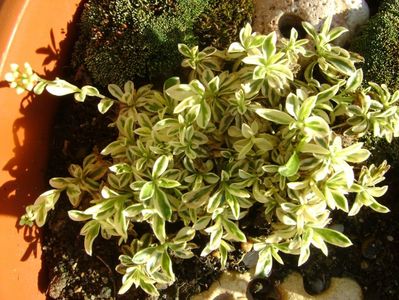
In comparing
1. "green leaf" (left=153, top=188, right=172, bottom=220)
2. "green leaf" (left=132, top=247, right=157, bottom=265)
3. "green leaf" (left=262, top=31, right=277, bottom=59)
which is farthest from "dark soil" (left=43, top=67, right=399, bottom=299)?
"green leaf" (left=262, top=31, right=277, bottom=59)

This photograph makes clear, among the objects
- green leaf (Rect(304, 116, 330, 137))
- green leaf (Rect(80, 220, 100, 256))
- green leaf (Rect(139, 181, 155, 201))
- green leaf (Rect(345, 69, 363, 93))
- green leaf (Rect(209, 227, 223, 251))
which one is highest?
green leaf (Rect(304, 116, 330, 137))

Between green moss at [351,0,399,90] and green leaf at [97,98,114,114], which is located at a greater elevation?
green leaf at [97,98,114,114]

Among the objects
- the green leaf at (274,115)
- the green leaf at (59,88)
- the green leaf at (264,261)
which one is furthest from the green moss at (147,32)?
the green leaf at (264,261)

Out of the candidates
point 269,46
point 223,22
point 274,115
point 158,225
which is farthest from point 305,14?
point 158,225

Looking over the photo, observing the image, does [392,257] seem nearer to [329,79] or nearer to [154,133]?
[329,79]

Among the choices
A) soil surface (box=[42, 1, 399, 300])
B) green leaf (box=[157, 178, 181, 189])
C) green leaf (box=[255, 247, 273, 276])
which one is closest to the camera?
green leaf (box=[157, 178, 181, 189])

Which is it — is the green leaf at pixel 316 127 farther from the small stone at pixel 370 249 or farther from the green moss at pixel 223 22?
the small stone at pixel 370 249

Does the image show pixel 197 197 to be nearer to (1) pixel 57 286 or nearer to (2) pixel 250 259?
(2) pixel 250 259

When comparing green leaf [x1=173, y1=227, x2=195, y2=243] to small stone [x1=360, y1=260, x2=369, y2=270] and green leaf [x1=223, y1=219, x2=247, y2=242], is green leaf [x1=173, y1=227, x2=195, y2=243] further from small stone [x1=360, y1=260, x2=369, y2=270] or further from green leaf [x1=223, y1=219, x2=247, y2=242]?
small stone [x1=360, y1=260, x2=369, y2=270]
